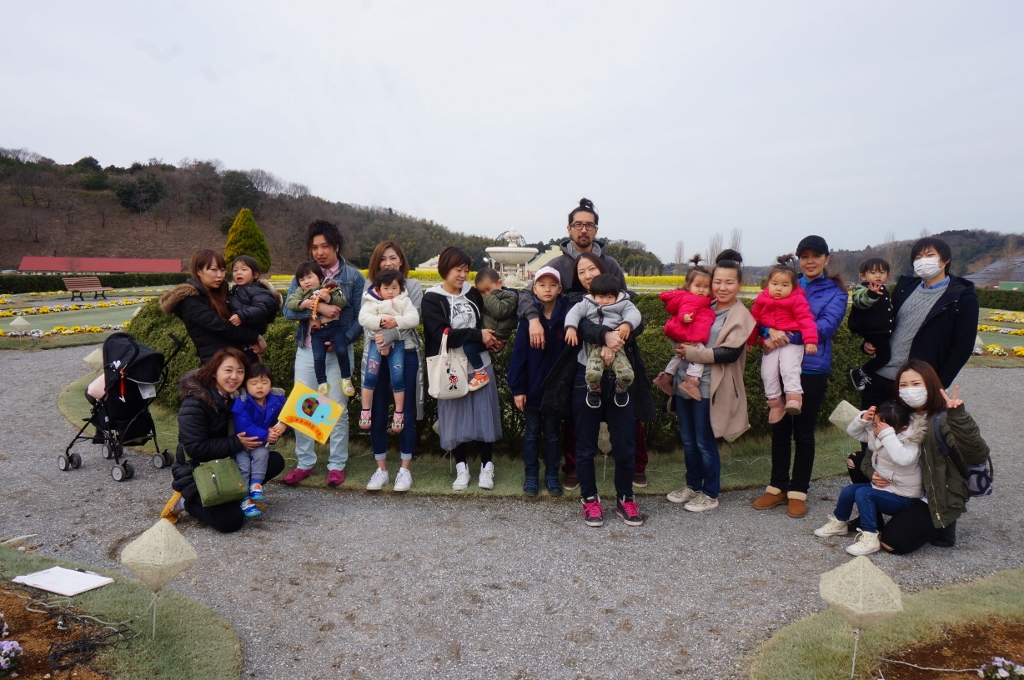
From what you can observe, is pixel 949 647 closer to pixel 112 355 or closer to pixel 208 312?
pixel 208 312

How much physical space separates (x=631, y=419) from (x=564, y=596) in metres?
1.35

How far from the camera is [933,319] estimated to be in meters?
3.90

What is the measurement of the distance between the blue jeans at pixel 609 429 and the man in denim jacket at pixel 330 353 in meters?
1.96

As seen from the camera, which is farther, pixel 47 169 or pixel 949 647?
pixel 47 169

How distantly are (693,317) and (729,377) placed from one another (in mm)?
487

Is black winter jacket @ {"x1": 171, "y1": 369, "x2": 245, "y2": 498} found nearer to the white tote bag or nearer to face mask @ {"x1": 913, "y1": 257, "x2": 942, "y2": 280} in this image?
the white tote bag

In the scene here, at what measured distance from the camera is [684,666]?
8.67 feet

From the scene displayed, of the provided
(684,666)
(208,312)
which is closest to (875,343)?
(684,666)

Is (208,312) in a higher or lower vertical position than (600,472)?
higher

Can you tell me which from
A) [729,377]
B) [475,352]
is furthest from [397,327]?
[729,377]

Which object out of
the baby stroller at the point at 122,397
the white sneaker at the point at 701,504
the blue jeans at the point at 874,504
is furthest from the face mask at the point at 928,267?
the baby stroller at the point at 122,397

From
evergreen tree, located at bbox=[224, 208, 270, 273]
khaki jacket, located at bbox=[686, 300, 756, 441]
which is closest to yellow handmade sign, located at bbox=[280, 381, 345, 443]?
khaki jacket, located at bbox=[686, 300, 756, 441]

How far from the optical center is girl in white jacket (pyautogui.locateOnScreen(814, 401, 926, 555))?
3586 mm

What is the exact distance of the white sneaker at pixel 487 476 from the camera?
4.72m
